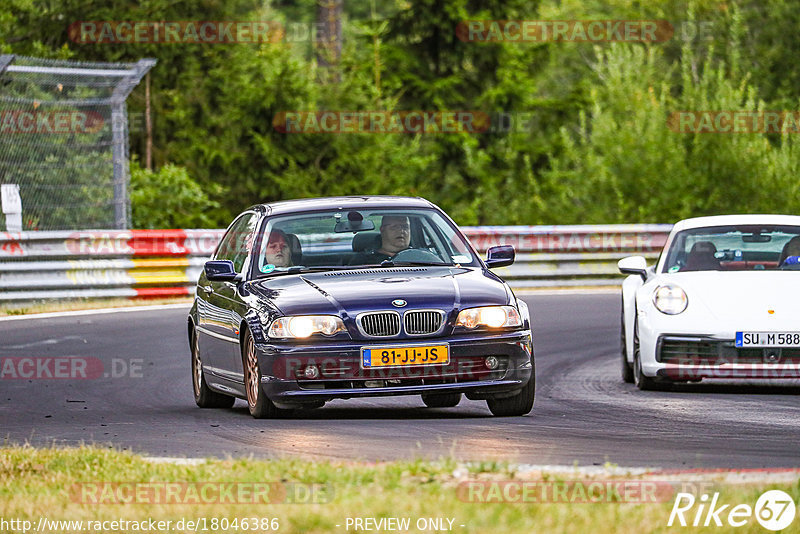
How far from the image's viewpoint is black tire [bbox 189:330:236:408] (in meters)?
11.5

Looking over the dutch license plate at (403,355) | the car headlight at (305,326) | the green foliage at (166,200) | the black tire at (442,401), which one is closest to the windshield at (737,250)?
the black tire at (442,401)

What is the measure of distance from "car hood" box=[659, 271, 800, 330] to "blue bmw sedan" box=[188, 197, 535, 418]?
161 cm

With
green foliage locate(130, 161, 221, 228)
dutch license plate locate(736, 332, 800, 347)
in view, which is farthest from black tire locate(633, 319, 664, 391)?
green foliage locate(130, 161, 221, 228)

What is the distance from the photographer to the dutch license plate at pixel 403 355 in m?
9.65

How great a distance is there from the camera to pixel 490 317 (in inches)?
387

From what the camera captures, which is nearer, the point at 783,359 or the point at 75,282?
the point at 783,359

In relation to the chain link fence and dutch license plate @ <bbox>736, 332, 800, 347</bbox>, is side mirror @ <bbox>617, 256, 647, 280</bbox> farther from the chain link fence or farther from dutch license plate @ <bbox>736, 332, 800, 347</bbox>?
the chain link fence

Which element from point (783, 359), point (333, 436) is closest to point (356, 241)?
point (333, 436)

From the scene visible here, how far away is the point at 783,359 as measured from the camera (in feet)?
37.8

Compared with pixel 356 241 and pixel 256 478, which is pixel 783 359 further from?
pixel 256 478

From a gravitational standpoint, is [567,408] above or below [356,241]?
below

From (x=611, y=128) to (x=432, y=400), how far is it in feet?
62.5

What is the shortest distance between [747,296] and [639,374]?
1.08m

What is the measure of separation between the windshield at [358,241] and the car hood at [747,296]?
1916 mm
